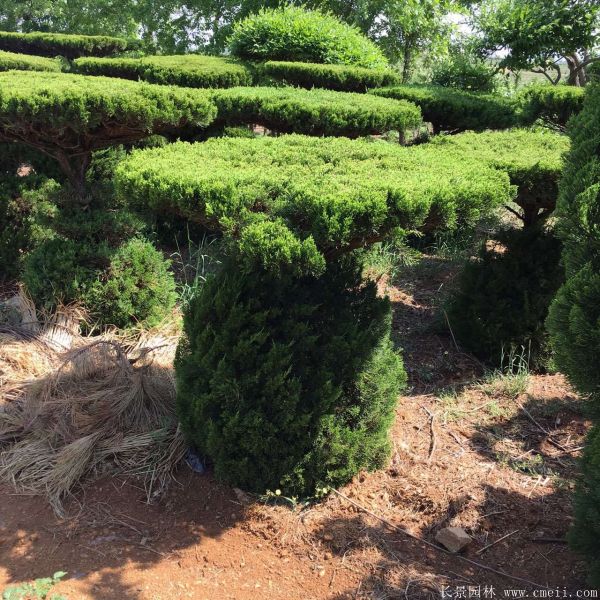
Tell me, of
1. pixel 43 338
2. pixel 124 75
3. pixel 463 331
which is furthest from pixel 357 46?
pixel 43 338

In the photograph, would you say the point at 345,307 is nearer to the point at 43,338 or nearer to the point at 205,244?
the point at 43,338

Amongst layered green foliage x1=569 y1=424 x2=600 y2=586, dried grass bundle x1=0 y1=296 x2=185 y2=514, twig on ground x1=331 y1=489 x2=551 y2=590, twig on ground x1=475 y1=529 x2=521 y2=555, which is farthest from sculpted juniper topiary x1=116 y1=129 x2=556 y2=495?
layered green foliage x1=569 y1=424 x2=600 y2=586

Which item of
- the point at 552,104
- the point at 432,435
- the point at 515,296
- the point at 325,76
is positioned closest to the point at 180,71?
the point at 325,76

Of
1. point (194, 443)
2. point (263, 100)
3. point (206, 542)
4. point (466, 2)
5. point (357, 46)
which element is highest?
point (466, 2)

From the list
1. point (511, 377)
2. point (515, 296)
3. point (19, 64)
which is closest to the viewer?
point (511, 377)

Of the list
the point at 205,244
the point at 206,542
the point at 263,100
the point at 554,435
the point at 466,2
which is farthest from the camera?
the point at 466,2

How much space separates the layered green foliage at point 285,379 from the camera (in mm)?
2854

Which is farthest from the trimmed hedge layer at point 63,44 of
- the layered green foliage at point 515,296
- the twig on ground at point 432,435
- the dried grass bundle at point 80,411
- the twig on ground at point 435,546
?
the twig on ground at point 435,546

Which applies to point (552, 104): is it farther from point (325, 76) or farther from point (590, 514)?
point (590, 514)

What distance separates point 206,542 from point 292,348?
3.20 ft

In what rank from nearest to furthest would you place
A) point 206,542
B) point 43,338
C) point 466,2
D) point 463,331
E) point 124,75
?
point 206,542 → point 43,338 → point 463,331 → point 124,75 → point 466,2

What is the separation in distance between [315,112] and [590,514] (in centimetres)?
401

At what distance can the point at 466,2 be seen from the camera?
15.4 meters

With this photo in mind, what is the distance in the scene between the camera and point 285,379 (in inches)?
113
